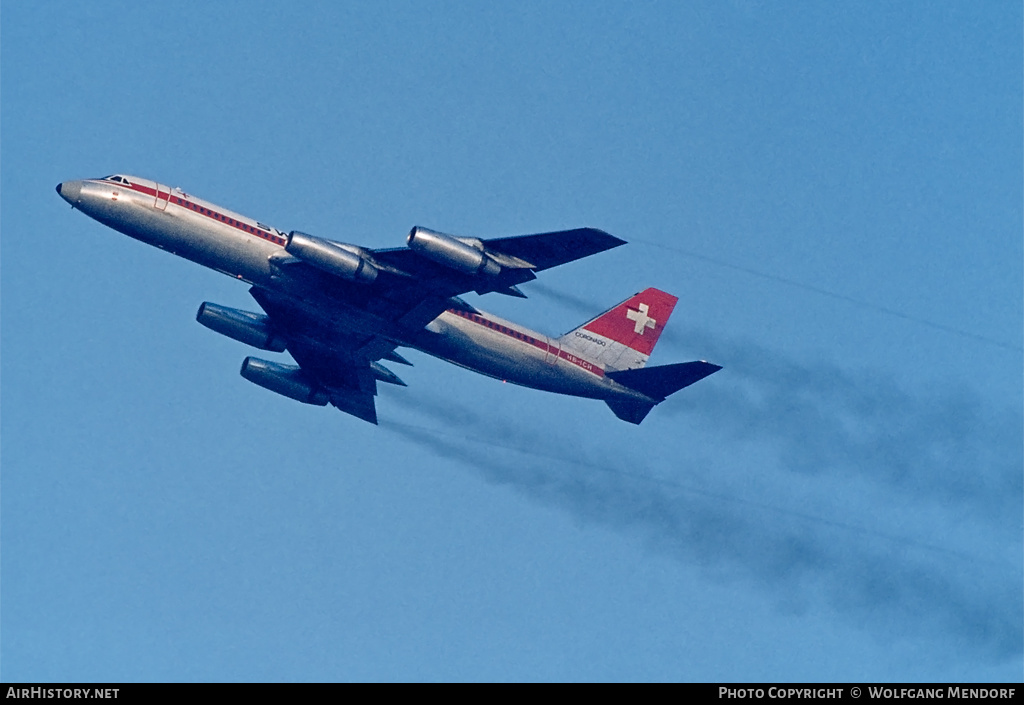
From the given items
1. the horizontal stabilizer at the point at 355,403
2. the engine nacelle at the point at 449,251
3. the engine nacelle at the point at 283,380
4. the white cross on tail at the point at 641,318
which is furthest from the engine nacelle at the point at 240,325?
the white cross on tail at the point at 641,318

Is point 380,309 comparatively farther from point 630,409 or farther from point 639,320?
point 639,320

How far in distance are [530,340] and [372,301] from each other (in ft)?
24.3

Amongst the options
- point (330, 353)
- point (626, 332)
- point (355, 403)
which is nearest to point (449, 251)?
point (330, 353)

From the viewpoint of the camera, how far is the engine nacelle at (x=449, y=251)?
1857 inches

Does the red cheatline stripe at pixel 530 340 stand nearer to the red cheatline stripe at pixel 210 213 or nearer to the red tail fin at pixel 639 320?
the red tail fin at pixel 639 320

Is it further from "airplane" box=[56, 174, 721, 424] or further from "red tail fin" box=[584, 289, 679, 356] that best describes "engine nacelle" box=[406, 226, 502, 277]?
"red tail fin" box=[584, 289, 679, 356]


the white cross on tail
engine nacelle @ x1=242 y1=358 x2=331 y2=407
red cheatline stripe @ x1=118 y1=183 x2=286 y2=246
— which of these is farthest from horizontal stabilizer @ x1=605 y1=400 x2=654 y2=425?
red cheatline stripe @ x1=118 y1=183 x2=286 y2=246

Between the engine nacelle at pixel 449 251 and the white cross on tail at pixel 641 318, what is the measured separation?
1386 cm

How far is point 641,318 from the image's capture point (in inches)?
2357

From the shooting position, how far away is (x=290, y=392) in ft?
195

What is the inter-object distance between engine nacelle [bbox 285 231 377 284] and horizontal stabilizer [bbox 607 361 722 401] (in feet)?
41.3

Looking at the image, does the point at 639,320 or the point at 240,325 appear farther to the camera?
→ the point at 639,320
